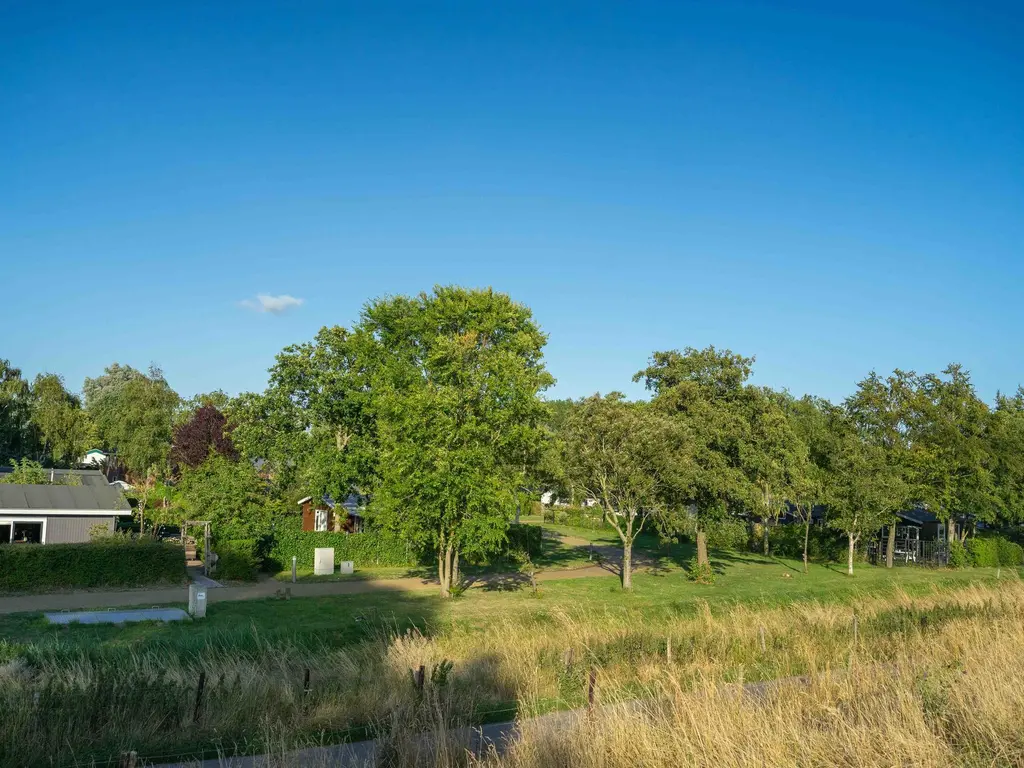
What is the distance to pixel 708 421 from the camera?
30.4 m

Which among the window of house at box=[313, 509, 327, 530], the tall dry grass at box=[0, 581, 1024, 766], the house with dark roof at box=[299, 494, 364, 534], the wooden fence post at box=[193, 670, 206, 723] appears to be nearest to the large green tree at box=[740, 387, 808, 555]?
the tall dry grass at box=[0, 581, 1024, 766]

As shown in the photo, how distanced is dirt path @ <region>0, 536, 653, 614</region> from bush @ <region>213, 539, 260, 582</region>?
2.38 ft

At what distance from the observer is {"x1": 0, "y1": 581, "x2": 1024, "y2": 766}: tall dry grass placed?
6.83m

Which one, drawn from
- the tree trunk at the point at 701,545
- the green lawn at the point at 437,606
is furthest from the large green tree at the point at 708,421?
the green lawn at the point at 437,606

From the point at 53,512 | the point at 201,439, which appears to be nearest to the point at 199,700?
the point at 53,512

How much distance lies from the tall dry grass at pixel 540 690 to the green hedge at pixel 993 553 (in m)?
23.9

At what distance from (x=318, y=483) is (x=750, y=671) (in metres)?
24.8

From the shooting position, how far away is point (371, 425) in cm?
3572

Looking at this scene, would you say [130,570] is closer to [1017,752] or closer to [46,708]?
[46,708]

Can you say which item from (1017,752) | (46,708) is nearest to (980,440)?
(1017,752)

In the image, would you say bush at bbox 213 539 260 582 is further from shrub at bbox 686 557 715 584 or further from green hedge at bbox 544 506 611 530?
green hedge at bbox 544 506 611 530

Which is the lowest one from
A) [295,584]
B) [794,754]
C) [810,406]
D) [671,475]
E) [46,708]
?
[295,584]

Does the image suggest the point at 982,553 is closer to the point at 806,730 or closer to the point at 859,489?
the point at 859,489

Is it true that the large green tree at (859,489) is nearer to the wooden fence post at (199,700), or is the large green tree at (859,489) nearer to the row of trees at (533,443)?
the row of trees at (533,443)
